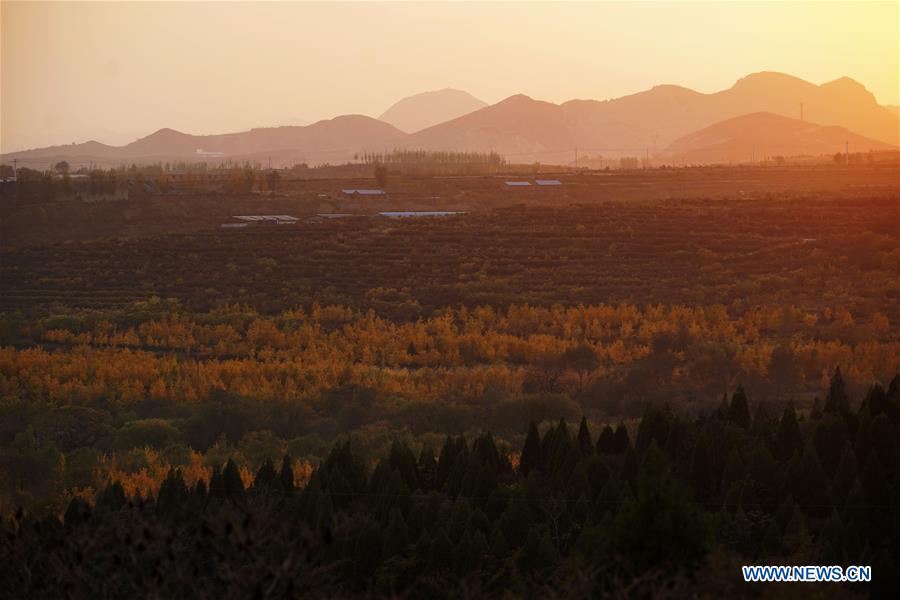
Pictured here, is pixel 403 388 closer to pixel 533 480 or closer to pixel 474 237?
pixel 533 480

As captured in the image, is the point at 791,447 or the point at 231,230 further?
the point at 231,230

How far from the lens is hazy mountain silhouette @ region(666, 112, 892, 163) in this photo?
531ft

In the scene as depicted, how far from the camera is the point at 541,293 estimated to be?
133ft

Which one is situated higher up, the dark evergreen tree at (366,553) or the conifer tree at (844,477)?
the conifer tree at (844,477)

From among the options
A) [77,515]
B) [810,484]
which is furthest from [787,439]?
[77,515]

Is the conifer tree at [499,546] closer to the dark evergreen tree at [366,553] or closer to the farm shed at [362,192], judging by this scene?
the dark evergreen tree at [366,553]

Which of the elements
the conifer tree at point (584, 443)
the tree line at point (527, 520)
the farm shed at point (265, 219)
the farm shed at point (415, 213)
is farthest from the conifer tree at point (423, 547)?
the farm shed at point (415, 213)

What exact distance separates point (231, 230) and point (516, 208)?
47.6 feet

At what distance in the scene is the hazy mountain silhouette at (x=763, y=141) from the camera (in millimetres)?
161750

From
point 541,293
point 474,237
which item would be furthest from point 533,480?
point 474,237

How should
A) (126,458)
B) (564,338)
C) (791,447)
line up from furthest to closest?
1. (564,338)
2. (126,458)
3. (791,447)

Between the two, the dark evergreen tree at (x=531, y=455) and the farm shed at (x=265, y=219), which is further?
the farm shed at (x=265, y=219)

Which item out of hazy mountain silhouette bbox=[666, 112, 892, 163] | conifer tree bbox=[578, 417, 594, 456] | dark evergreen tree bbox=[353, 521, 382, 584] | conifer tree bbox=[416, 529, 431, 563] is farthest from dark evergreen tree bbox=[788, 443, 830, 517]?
hazy mountain silhouette bbox=[666, 112, 892, 163]

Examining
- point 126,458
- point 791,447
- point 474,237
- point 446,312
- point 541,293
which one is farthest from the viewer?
point 474,237
